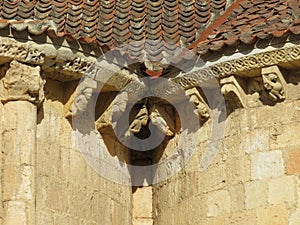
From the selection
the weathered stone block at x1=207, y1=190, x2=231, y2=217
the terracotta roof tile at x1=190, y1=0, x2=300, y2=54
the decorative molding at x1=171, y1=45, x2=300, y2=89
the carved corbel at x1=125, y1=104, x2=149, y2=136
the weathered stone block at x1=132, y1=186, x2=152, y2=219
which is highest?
the terracotta roof tile at x1=190, y1=0, x2=300, y2=54

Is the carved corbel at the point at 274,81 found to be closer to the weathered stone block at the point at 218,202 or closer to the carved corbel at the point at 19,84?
the weathered stone block at the point at 218,202

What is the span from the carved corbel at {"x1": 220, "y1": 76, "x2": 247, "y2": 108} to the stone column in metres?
1.79

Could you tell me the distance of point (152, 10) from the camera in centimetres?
1819

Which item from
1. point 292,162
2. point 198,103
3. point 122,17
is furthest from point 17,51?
point 292,162

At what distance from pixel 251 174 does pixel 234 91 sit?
0.82 meters

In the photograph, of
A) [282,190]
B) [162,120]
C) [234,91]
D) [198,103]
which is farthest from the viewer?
[162,120]

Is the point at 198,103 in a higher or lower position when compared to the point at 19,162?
higher

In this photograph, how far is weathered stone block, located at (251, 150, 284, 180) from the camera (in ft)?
54.7

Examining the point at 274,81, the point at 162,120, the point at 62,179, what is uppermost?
the point at 274,81

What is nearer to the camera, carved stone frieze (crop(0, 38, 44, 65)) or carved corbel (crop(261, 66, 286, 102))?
carved stone frieze (crop(0, 38, 44, 65))

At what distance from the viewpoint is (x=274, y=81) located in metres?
16.8

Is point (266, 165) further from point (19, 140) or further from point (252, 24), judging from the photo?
point (19, 140)

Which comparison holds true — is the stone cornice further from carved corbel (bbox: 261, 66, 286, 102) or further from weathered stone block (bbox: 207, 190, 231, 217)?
weathered stone block (bbox: 207, 190, 231, 217)

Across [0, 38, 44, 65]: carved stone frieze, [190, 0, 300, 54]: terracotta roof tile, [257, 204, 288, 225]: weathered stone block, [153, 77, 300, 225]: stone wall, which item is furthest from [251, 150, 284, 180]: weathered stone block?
[0, 38, 44, 65]: carved stone frieze
